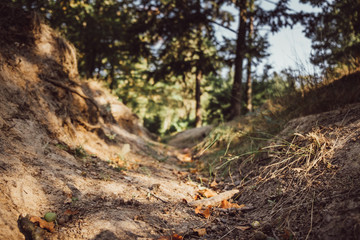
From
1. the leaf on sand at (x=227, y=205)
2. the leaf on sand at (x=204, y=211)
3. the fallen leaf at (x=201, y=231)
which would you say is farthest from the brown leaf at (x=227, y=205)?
the fallen leaf at (x=201, y=231)

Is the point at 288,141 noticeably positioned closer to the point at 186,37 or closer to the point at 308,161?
the point at 308,161

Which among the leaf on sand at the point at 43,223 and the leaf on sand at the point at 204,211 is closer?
the leaf on sand at the point at 43,223

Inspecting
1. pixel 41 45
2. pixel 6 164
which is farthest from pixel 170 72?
pixel 6 164

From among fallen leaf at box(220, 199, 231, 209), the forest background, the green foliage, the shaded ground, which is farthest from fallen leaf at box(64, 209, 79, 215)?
→ the green foliage

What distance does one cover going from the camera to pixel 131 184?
6.40 feet

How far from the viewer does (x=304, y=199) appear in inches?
51.3

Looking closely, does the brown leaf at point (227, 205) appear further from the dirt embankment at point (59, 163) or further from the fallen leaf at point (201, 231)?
the fallen leaf at point (201, 231)

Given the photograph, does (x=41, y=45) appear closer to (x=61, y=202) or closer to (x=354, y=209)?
(x=61, y=202)

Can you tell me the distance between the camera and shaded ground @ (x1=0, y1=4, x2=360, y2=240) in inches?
45.0

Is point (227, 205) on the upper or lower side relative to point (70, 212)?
lower

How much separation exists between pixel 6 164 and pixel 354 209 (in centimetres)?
209

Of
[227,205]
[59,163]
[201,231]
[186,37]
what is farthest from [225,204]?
[186,37]

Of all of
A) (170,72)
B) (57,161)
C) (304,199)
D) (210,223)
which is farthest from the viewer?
(170,72)

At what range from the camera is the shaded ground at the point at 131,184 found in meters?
1.14
